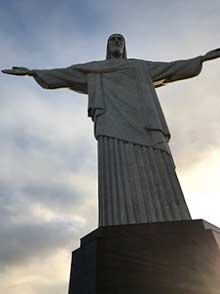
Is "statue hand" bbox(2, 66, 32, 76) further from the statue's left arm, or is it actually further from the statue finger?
the statue's left arm

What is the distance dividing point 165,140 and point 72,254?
241cm

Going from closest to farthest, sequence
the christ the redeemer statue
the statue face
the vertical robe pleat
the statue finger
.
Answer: the vertical robe pleat
the christ the redeemer statue
the statue finger
the statue face

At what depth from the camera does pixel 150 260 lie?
2.75 metres

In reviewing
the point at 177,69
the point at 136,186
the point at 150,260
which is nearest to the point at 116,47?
the point at 177,69

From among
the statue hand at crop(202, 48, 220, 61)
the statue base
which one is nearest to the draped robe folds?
the statue hand at crop(202, 48, 220, 61)

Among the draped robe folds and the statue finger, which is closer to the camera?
the draped robe folds

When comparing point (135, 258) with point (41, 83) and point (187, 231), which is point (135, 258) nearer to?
point (187, 231)

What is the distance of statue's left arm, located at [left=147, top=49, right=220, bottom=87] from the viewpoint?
19.8 feet

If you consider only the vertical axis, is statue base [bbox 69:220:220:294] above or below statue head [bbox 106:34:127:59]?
below

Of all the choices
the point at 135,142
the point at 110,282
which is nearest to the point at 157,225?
the point at 110,282

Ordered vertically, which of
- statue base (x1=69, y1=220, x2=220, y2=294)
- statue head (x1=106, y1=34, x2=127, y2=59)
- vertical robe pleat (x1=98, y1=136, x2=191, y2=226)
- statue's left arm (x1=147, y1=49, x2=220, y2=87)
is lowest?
statue base (x1=69, y1=220, x2=220, y2=294)

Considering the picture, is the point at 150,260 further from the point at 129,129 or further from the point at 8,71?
the point at 8,71

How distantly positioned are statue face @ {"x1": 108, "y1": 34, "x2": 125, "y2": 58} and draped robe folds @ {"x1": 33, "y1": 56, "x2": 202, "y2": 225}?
0.42m

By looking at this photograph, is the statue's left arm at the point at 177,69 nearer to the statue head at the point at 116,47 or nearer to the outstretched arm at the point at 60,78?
the statue head at the point at 116,47
